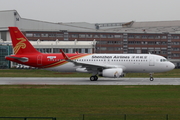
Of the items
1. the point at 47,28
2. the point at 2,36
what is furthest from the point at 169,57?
the point at 2,36

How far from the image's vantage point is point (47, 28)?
421 feet

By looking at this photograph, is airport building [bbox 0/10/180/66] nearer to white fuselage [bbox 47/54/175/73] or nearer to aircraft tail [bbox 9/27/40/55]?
white fuselage [bbox 47/54/175/73]

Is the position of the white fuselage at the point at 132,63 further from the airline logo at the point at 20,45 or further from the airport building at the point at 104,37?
the airport building at the point at 104,37

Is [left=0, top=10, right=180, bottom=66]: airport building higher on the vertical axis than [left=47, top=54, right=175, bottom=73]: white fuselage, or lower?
higher

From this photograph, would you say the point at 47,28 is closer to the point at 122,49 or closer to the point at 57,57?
the point at 122,49
